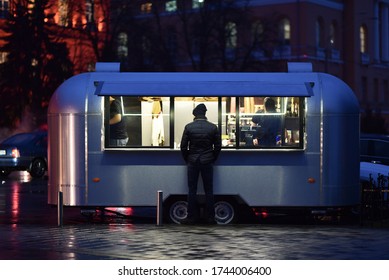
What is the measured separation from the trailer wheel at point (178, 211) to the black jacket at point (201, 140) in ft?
2.93

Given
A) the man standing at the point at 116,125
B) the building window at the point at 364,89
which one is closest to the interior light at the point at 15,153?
the man standing at the point at 116,125

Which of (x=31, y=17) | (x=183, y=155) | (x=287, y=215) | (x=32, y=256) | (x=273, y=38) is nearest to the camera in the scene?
(x=32, y=256)

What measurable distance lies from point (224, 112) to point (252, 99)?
52 centimetres

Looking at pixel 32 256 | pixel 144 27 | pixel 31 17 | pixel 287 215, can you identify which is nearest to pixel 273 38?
pixel 144 27

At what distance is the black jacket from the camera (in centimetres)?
1661

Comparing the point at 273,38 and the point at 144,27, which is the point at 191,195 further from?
the point at 273,38

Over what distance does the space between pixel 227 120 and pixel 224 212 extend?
154cm

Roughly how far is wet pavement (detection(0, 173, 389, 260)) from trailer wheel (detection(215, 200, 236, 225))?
0.83 meters

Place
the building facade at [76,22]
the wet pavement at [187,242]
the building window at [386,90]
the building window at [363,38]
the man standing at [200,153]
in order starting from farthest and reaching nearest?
the building window at [386,90], the building window at [363,38], the building facade at [76,22], the man standing at [200,153], the wet pavement at [187,242]

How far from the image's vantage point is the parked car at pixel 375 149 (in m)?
23.0

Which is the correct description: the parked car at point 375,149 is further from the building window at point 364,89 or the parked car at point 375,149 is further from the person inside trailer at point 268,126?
the building window at point 364,89

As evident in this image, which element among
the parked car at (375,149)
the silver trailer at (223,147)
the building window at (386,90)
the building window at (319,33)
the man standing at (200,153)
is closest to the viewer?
the man standing at (200,153)

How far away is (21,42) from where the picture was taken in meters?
53.0

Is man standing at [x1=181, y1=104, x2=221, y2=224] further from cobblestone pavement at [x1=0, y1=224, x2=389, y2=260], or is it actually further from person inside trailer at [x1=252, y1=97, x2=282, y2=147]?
person inside trailer at [x1=252, y1=97, x2=282, y2=147]
